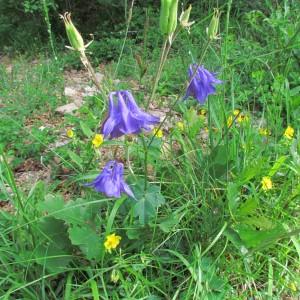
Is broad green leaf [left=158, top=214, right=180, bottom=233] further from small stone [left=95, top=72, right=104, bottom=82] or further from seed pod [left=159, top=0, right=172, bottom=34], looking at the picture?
small stone [left=95, top=72, right=104, bottom=82]

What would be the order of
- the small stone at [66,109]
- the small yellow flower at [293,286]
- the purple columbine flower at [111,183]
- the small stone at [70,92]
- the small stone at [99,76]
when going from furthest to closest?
1. the small stone at [99,76]
2. the small stone at [70,92]
3. the small stone at [66,109]
4. the small yellow flower at [293,286]
5. the purple columbine flower at [111,183]

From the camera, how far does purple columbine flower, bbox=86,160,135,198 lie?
1524mm

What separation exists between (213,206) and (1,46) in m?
4.15

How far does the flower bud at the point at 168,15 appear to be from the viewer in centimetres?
139

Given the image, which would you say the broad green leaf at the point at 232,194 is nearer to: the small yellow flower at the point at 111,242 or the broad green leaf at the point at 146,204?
the broad green leaf at the point at 146,204

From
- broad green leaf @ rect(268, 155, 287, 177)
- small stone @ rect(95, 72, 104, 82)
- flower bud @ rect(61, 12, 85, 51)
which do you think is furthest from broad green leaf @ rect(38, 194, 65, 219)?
small stone @ rect(95, 72, 104, 82)

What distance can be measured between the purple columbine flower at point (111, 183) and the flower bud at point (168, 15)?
0.47 metres

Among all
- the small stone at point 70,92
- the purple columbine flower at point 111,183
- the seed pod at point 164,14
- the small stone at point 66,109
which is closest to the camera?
the seed pod at point 164,14

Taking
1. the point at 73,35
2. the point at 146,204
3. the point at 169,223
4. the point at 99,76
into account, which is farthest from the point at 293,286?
the point at 99,76

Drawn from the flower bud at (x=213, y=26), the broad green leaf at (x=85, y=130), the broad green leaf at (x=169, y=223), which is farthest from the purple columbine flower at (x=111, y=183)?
the broad green leaf at (x=85, y=130)

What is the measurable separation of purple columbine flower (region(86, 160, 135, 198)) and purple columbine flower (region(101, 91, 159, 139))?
14 cm

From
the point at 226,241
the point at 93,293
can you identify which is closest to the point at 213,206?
the point at 226,241

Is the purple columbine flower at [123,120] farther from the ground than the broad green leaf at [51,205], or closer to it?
farther from the ground

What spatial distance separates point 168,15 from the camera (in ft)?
4.63
